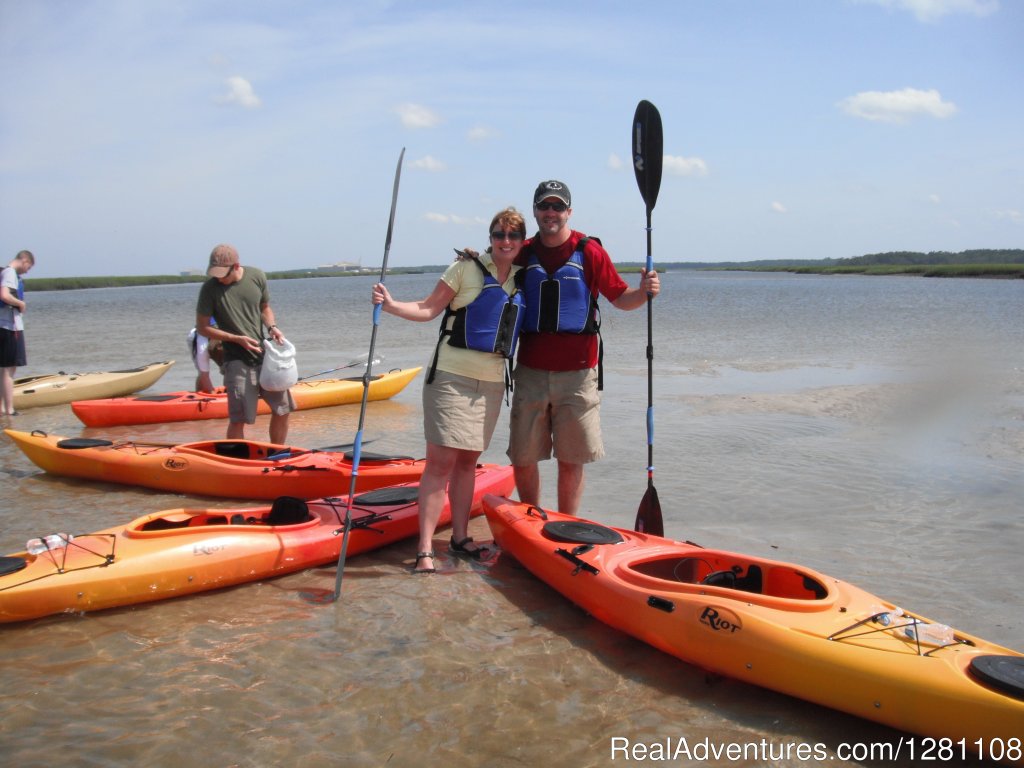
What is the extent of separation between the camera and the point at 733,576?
12.4 ft

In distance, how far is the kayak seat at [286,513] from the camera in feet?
15.2

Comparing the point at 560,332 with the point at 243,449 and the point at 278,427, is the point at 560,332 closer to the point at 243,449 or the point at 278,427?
the point at 278,427

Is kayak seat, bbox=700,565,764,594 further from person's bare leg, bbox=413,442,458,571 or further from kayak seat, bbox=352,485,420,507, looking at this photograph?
kayak seat, bbox=352,485,420,507

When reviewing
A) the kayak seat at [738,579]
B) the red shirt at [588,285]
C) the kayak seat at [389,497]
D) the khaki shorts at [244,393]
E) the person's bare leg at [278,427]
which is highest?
the red shirt at [588,285]

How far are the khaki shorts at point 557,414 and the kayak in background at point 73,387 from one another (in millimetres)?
7941

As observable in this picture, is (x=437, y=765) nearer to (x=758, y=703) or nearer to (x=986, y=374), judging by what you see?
(x=758, y=703)

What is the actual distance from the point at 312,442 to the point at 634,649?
17.2ft

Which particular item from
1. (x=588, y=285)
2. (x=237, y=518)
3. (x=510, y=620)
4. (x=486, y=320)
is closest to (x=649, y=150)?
(x=588, y=285)

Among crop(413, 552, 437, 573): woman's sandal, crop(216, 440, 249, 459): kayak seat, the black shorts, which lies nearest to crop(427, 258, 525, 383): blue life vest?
crop(413, 552, 437, 573): woman's sandal

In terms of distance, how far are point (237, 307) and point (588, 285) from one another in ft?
9.21

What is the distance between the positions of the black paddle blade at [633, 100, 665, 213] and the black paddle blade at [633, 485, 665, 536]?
1.75 metres

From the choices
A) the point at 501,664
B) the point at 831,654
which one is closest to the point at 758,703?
the point at 831,654

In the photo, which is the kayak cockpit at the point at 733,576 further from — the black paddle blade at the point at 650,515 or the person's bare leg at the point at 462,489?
the person's bare leg at the point at 462,489

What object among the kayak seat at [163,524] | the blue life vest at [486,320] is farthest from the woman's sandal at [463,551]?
the kayak seat at [163,524]
